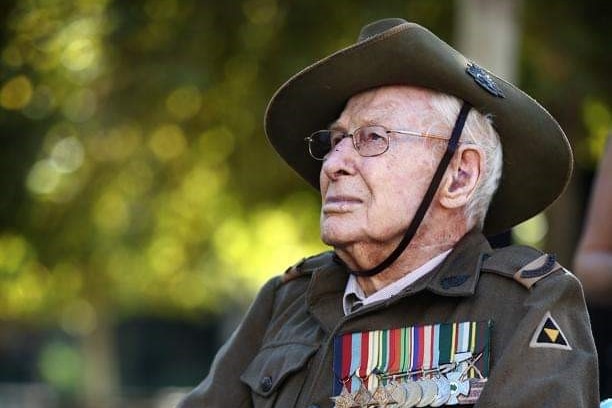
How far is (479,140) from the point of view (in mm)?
4004

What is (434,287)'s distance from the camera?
12.5ft

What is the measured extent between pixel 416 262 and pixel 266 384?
0.59 m

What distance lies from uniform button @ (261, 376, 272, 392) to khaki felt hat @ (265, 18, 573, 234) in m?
0.85

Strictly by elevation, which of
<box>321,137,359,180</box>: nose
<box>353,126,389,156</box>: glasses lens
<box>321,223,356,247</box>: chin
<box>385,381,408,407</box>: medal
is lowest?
<box>385,381,408,407</box>: medal

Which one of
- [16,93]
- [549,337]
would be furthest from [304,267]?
[16,93]

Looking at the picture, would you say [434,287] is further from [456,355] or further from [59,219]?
[59,219]

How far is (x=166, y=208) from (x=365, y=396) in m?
10.7

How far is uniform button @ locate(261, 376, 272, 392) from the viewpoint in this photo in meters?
4.06

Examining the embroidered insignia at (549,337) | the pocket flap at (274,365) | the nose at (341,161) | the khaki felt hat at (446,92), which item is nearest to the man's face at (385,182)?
the nose at (341,161)

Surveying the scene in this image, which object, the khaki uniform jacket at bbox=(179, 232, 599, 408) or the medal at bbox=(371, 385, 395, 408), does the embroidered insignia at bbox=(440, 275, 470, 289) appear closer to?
the khaki uniform jacket at bbox=(179, 232, 599, 408)

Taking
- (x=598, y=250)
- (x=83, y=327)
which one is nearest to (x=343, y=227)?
(x=598, y=250)

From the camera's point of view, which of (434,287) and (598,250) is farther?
(598,250)

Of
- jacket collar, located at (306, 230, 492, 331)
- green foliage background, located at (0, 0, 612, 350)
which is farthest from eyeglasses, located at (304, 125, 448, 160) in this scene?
green foliage background, located at (0, 0, 612, 350)

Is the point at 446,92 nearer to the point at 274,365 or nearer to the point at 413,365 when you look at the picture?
the point at 413,365
